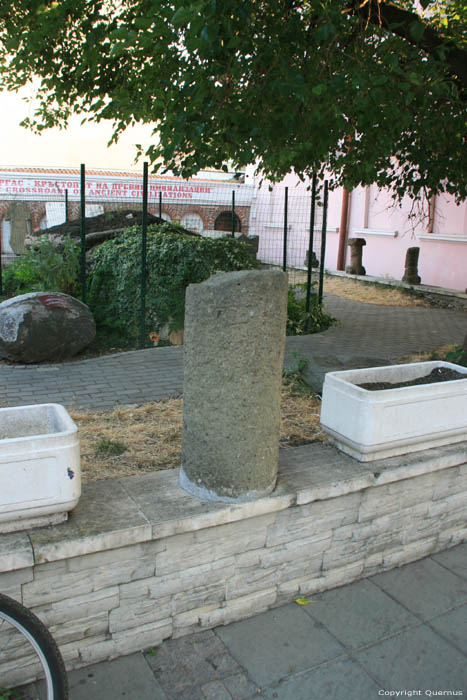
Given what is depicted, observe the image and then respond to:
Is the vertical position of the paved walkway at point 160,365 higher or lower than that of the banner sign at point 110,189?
lower

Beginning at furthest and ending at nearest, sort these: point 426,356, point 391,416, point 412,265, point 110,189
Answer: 1. point 110,189
2. point 412,265
3. point 426,356
4. point 391,416

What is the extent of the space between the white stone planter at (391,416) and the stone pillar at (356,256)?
1284 cm

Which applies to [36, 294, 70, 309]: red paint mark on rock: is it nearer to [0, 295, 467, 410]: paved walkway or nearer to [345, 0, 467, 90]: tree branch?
[0, 295, 467, 410]: paved walkway

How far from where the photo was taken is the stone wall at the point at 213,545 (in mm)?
2547

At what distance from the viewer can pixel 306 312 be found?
9328mm

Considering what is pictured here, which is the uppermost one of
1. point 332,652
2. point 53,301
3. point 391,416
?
point 53,301

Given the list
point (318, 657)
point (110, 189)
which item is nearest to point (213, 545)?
point (318, 657)

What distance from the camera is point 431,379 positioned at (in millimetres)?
3896

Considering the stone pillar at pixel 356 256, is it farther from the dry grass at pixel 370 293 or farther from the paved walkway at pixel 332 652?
the paved walkway at pixel 332 652

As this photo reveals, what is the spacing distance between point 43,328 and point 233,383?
4.63 meters

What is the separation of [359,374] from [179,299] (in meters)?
4.53

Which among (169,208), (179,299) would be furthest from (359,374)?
(169,208)

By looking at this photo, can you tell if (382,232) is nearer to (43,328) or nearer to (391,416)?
(43,328)

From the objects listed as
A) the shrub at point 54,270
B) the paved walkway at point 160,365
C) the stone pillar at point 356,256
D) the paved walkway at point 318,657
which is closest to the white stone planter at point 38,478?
the paved walkway at point 318,657
